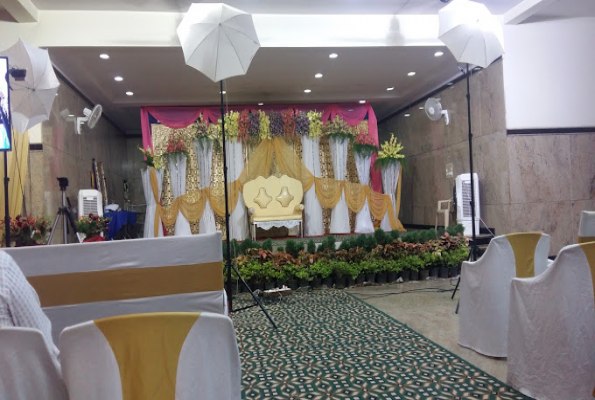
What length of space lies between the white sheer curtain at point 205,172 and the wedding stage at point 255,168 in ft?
0.07

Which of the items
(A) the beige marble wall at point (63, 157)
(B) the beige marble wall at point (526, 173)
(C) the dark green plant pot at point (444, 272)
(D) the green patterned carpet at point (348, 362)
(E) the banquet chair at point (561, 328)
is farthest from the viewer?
(B) the beige marble wall at point (526, 173)

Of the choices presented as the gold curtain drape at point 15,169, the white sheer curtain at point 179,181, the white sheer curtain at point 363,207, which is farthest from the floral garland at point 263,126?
the gold curtain drape at point 15,169

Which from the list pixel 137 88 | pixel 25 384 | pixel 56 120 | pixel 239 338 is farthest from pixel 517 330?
pixel 137 88

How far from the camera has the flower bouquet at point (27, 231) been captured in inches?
162

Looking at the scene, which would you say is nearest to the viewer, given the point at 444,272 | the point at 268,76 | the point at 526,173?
the point at 444,272

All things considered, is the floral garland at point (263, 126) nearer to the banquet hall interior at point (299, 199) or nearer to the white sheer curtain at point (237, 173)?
the banquet hall interior at point (299, 199)

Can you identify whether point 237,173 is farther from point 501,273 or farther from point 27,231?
point 501,273

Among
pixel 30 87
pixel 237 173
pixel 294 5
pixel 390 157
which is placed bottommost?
pixel 237 173

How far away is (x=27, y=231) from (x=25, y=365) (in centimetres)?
368

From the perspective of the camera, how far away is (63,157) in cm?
727

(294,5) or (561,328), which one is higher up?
(294,5)

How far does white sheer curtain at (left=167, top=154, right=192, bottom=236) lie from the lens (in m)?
8.25

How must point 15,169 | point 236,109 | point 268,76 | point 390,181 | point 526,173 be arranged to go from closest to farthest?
point 15,169
point 526,173
point 268,76
point 390,181
point 236,109

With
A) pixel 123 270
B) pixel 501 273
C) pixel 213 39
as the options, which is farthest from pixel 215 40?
pixel 501 273
